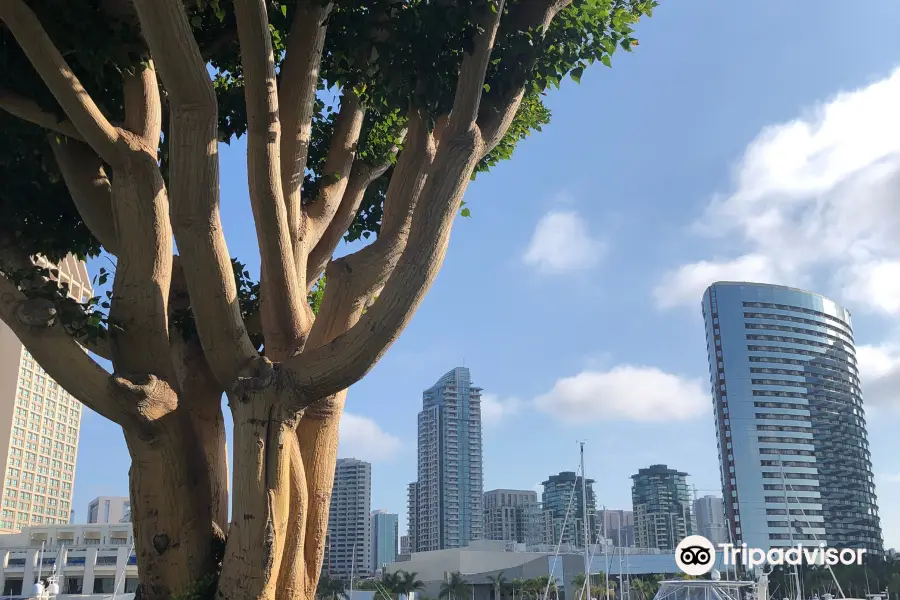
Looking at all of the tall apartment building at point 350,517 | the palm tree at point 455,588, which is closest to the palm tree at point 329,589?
the palm tree at point 455,588

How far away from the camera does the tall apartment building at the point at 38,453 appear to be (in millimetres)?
79562

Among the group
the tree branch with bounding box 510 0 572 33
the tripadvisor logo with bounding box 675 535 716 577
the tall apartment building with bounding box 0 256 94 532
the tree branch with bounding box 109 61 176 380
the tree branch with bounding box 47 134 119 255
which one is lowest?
the tripadvisor logo with bounding box 675 535 716 577

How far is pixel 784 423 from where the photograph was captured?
90.2 m

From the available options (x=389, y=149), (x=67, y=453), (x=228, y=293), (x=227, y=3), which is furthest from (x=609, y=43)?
(x=67, y=453)

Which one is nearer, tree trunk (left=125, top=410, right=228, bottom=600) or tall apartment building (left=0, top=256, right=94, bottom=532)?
tree trunk (left=125, top=410, right=228, bottom=600)

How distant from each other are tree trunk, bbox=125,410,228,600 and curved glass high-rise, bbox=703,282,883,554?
8897cm

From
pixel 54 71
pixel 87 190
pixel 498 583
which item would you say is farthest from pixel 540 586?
pixel 54 71

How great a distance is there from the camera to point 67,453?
90.6m

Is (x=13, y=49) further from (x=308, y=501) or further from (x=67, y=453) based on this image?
(x=67, y=453)

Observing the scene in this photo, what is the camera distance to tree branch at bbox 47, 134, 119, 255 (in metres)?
7.29

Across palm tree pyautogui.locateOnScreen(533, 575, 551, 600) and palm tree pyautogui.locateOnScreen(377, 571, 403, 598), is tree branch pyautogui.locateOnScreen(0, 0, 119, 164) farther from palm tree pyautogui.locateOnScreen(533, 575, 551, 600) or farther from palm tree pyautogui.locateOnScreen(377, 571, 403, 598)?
palm tree pyautogui.locateOnScreen(533, 575, 551, 600)

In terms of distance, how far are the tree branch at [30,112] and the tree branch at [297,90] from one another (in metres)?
1.78

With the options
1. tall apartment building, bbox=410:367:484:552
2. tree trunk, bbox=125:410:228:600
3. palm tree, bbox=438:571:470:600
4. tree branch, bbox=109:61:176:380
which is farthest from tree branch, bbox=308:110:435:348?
tall apartment building, bbox=410:367:484:552

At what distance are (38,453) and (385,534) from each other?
79.1 m
